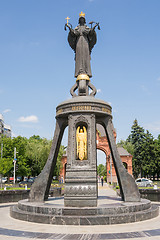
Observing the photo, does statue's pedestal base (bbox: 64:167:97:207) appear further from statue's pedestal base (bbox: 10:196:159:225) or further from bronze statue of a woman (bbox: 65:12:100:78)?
bronze statue of a woman (bbox: 65:12:100:78)

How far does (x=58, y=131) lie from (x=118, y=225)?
5402 millimetres

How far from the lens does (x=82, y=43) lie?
12.7 metres

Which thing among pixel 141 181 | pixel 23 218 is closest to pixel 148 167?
pixel 141 181

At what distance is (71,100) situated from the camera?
36.3ft

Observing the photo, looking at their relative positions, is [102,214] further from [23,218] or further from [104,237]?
[23,218]

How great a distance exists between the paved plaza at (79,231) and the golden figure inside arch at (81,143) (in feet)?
11.9

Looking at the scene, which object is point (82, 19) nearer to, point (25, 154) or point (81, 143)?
point (81, 143)

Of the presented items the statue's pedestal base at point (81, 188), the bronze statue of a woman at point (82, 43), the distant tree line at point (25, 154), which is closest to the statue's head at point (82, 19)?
the bronze statue of a woman at point (82, 43)

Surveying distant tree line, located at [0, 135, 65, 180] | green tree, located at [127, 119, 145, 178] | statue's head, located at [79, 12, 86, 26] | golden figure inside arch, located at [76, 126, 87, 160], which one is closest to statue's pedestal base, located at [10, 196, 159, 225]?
golden figure inside arch, located at [76, 126, 87, 160]

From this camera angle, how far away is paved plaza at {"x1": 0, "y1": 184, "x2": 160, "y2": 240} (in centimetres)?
612

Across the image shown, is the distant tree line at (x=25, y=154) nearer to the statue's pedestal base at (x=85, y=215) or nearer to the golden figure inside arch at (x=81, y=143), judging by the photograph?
the golden figure inside arch at (x=81, y=143)

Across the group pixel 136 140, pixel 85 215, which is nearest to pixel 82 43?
pixel 85 215

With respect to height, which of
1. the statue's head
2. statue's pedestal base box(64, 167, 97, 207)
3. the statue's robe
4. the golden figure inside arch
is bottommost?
statue's pedestal base box(64, 167, 97, 207)

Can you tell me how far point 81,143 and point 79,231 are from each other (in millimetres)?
4448
